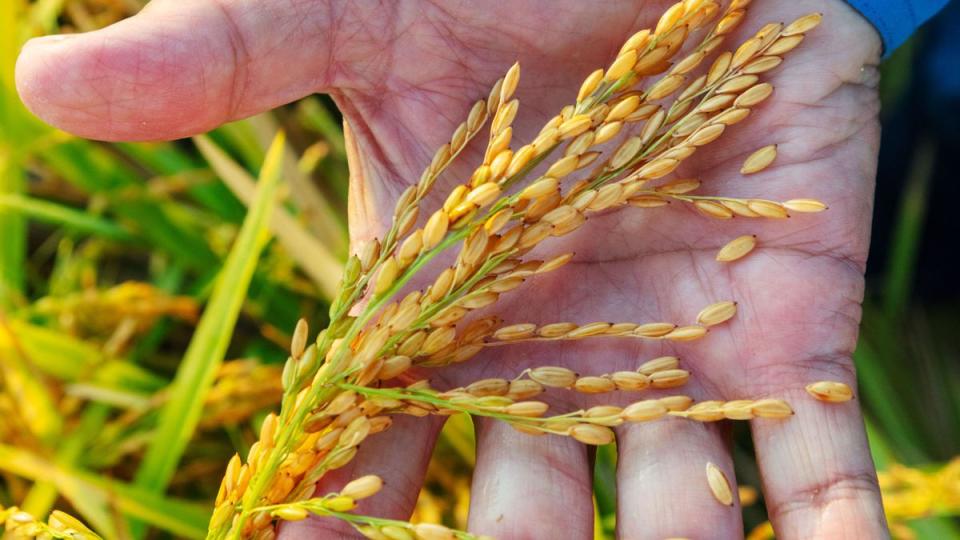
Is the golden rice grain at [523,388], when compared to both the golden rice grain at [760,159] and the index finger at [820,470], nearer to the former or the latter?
the index finger at [820,470]

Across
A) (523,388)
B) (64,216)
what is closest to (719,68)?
(523,388)

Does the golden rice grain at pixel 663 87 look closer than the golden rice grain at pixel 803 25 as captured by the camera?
Yes

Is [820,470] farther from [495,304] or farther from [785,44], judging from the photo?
[785,44]

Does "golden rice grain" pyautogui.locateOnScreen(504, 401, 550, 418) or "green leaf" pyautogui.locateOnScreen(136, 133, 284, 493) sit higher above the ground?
"green leaf" pyautogui.locateOnScreen(136, 133, 284, 493)

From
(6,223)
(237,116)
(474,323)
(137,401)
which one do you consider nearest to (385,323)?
(474,323)

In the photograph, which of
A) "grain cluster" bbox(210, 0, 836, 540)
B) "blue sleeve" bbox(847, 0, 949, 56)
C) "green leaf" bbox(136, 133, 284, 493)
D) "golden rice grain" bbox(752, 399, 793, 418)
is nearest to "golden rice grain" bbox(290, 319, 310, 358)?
"grain cluster" bbox(210, 0, 836, 540)

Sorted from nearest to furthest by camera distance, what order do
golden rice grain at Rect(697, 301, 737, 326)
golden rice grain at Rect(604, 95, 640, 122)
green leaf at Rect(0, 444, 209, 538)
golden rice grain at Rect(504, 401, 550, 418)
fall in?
golden rice grain at Rect(504, 401, 550, 418), golden rice grain at Rect(604, 95, 640, 122), golden rice grain at Rect(697, 301, 737, 326), green leaf at Rect(0, 444, 209, 538)

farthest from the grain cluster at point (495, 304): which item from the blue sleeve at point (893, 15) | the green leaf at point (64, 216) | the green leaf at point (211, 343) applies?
the green leaf at point (64, 216)

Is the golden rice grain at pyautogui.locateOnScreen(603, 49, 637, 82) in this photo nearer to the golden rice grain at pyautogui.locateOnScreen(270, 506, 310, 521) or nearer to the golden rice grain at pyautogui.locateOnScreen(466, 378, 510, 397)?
the golden rice grain at pyautogui.locateOnScreen(466, 378, 510, 397)
